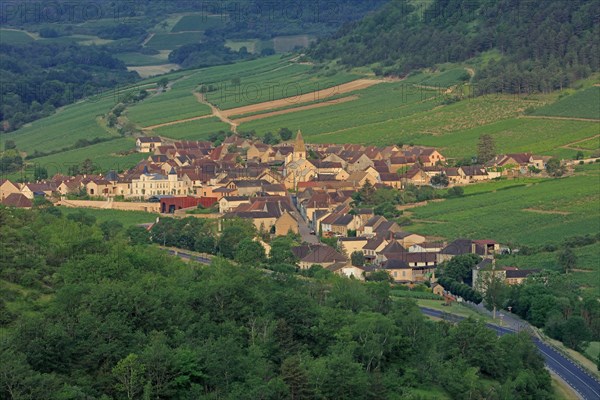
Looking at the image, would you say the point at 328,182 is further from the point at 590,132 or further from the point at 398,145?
the point at 590,132

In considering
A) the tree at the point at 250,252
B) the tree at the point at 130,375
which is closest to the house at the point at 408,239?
the tree at the point at 250,252

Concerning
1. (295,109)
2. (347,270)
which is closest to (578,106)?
(295,109)

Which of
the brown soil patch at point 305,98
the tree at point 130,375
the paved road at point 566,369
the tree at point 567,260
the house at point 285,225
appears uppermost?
the brown soil patch at point 305,98

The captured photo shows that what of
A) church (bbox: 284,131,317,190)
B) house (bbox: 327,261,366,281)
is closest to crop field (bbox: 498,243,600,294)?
house (bbox: 327,261,366,281)

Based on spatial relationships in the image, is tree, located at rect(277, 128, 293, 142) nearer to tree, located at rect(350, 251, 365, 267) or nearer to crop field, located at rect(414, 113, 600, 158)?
crop field, located at rect(414, 113, 600, 158)

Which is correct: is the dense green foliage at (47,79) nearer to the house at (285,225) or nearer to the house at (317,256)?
the house at (285,225)
